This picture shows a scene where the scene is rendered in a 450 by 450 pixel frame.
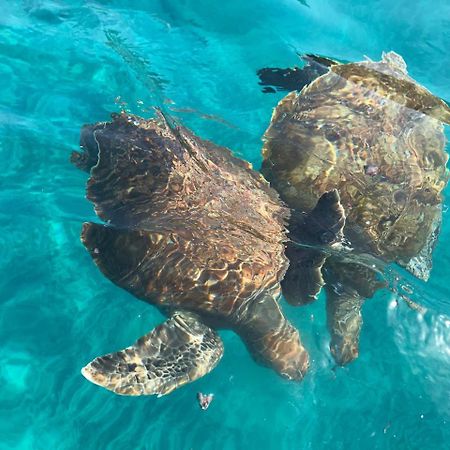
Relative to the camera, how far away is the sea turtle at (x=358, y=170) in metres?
5.42

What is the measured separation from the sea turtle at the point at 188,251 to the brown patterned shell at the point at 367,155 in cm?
54

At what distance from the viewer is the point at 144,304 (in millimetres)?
5000

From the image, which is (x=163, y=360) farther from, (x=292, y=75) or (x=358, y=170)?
(x=292, y=75)

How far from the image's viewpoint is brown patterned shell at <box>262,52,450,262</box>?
5.45m

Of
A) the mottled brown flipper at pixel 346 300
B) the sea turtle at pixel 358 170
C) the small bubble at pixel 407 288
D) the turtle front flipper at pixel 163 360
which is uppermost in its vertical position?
the sea turtle at pixel 358 170

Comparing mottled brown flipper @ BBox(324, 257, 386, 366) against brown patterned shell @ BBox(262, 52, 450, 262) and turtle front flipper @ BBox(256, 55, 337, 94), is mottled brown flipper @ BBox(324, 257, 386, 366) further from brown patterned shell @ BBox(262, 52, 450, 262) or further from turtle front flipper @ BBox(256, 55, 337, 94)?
turtle front flipper @ BBox(256, 55, 337, 94)

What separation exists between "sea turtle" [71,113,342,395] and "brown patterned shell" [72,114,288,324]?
0.04ft

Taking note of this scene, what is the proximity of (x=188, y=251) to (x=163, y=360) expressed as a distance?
111 centimetres

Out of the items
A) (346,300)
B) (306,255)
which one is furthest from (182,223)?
(346,300)

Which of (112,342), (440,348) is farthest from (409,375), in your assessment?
(112,342)

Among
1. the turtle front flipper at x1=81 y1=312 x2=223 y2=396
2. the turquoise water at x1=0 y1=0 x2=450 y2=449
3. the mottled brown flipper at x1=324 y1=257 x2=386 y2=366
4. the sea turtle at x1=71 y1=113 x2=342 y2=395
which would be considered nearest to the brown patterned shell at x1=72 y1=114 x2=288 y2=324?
the sea turtle at x1=71 y1=113 x2=342 y2=395

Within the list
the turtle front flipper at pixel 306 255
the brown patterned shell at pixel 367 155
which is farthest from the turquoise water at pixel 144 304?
the brown patterned shell at pixel 367 155

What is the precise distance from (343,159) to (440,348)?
2461 mm

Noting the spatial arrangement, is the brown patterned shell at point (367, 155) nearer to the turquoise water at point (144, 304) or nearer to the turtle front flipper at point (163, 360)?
the turquoise water at point (144, 304)
